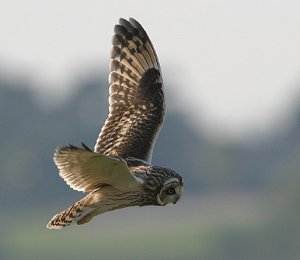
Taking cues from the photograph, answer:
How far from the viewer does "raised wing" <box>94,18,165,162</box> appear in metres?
17.6

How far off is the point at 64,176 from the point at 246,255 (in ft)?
229

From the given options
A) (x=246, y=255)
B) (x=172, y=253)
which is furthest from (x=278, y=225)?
(x=172, y=253)

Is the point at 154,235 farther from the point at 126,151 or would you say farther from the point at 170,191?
the point at 170,191

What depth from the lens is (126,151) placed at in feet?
57.3

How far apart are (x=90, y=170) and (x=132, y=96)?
9.45ft

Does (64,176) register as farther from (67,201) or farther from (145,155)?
(67,201)

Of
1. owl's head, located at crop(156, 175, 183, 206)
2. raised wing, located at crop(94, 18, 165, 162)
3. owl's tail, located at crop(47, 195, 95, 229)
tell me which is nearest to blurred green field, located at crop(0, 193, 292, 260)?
raised wing, located at crop(94, 18, 165, 162)

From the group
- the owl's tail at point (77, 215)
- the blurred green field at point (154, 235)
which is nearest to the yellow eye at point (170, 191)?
the owl's tail at point (77, 215)

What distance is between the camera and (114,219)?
90312 mm

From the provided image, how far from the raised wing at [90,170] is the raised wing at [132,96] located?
1.18m

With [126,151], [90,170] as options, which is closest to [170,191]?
[90,170]

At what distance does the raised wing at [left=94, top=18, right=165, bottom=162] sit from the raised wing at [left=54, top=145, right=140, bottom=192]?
1.18m

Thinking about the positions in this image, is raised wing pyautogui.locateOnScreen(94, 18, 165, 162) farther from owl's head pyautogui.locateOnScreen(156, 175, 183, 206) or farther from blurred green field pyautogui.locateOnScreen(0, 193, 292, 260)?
blurred green field pyautogui.locateOnScreen(0, 193, 292, 260)

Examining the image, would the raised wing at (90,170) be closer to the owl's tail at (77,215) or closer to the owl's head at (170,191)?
the owl's tail at (77,215)
